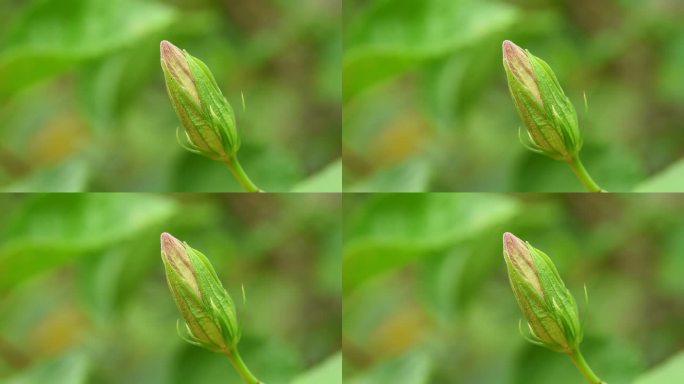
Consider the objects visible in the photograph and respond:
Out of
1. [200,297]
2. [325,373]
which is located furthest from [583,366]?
[200,297]

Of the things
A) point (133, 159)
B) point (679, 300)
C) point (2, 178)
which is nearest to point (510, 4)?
point (679, 300)

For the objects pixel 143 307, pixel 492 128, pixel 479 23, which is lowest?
pixel 143 307

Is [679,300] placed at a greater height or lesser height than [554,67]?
lesser

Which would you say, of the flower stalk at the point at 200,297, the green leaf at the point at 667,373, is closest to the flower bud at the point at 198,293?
the flower stalk at the point at 200,297

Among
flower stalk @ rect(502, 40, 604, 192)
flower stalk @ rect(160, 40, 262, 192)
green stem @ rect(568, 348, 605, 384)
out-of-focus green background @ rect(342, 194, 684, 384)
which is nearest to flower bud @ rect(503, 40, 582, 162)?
flower stalk @ rect(502, 40, 604, 192)

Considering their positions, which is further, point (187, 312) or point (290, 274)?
point (290, 274)

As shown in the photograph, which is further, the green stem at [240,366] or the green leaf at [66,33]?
the green leaf at [66,33]

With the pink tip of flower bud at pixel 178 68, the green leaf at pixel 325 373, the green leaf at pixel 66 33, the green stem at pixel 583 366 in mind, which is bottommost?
the green leaf at pixel 325 373

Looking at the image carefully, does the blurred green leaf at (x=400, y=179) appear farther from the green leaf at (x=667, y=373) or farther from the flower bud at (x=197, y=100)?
the green leaf at (x=667, y=373)

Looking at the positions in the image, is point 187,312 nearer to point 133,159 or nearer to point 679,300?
point 133,159
